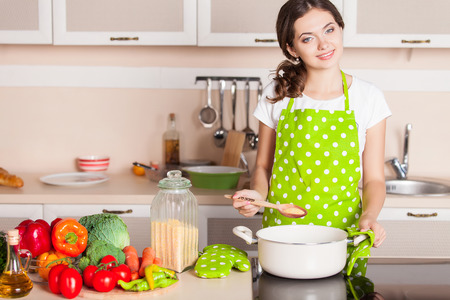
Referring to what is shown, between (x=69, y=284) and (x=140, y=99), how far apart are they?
5.74 feet

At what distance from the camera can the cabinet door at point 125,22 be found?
2.40m

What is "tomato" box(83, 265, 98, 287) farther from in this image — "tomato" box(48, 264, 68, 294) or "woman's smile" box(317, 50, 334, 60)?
"woman's smile" box(317, 50, 334, 60)

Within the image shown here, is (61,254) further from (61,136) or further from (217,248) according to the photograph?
(61,136)

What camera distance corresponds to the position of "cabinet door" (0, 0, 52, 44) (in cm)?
242

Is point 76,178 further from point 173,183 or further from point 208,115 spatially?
point 173,183

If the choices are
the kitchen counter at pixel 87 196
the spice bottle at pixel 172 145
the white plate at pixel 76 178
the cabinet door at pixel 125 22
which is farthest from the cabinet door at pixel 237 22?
the white plate at pixel 76 178

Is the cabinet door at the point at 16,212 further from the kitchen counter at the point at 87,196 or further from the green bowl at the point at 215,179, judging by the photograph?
the green bowl at the point at 215,179

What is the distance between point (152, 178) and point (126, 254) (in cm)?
133

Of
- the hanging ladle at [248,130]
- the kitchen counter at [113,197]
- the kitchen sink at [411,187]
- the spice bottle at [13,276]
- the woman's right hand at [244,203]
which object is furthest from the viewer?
the hanging ladle at [248,130]

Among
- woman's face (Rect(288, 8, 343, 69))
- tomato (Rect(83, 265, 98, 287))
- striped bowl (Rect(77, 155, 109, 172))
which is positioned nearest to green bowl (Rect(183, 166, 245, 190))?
striped bowl (Rect(77, 155, 109, 172))

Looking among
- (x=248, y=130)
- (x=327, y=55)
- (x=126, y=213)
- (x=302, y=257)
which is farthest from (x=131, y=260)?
(x=248, y=130)

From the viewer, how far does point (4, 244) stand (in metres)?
1.18

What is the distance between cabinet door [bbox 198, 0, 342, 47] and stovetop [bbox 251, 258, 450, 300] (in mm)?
1278

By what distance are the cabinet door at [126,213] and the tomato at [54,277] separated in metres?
1.13
